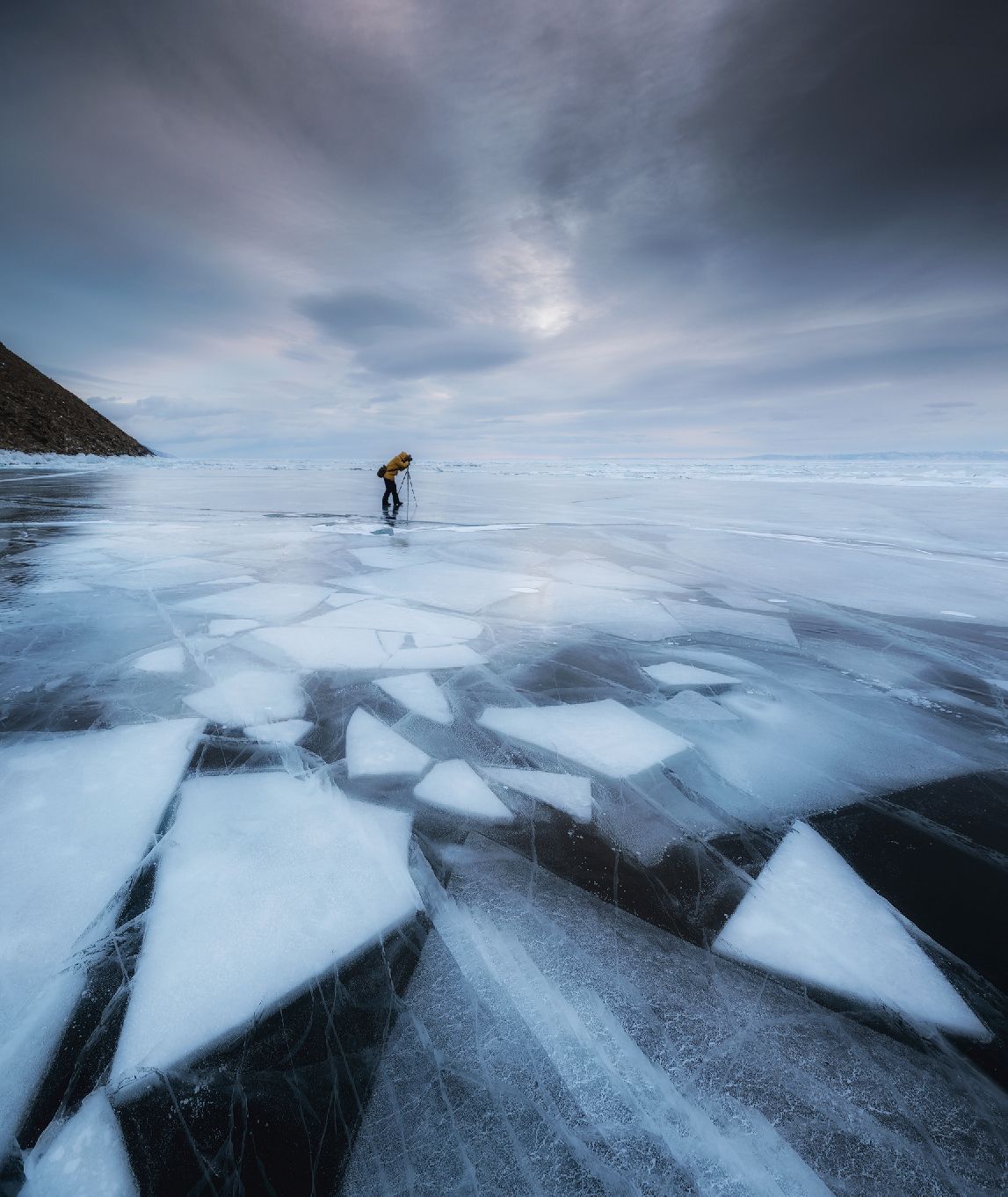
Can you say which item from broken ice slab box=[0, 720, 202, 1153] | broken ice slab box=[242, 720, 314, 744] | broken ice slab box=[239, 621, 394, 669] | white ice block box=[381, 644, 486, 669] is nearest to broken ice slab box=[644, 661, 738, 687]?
white ice block box=[381, 644, 486, 669]

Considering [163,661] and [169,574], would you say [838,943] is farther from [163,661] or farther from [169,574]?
[169,574]

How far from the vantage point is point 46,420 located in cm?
3312

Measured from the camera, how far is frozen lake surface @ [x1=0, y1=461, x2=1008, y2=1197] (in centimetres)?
79

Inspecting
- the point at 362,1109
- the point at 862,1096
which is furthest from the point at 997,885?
the point at 362,1109

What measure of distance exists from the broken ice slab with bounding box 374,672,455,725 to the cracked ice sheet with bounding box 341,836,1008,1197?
3.30 feet

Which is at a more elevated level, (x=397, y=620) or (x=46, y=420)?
(x=46, y=420)

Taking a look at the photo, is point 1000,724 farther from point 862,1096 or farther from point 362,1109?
point 362,1109

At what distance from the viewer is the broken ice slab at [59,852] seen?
919 millimetres

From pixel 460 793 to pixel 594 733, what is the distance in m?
0.61

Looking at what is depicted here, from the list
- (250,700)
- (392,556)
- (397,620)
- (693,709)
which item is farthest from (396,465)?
(693,709)

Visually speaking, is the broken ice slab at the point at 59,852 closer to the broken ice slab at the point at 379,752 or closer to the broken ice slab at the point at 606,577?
the broken ice slab at the point at 379,752

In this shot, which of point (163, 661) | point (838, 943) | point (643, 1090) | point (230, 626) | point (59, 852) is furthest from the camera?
point (230, 626)

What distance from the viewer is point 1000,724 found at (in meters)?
2.14

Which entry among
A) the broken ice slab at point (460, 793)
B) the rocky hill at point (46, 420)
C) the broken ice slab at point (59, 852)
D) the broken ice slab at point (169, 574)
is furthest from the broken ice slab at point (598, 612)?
the rocky hill at point (46, 420)
